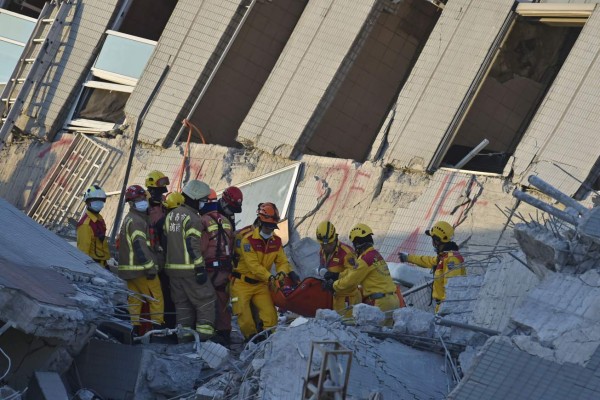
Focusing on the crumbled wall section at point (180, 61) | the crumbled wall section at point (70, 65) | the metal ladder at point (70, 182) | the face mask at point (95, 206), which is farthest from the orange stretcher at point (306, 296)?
the crumbled wall section at point (70, 65)

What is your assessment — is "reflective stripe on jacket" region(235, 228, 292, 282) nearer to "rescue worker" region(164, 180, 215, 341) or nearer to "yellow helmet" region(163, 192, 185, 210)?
"rescue worker" region(164, 180, 215, 341)

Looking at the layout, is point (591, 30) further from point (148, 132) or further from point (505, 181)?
point (148, 132)

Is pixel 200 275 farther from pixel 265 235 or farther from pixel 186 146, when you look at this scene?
pixel 186 146

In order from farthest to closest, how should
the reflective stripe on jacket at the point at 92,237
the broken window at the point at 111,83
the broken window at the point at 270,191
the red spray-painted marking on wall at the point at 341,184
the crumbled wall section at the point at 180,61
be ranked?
1. the broken window at the point at 111,83
2. the crumbled wall section at the point at 180,61
3. the broken window at the point at 270,191
4. the red spray-painted marking on wall at the point at 341,184
5. the reflective stripe on jacket at the point at 92,237

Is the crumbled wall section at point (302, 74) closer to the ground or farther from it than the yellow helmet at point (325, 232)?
farther from it

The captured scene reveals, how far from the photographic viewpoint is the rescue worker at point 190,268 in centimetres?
1308

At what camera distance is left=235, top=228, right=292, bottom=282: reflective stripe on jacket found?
43.6 ft

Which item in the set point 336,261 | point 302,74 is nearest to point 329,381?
point 336,261

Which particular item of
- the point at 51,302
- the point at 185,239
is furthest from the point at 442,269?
the point at 51,302

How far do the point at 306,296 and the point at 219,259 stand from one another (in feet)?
3.13

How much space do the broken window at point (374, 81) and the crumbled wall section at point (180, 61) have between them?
2022mm

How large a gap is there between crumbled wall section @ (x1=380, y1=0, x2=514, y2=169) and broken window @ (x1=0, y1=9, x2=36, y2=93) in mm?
7006

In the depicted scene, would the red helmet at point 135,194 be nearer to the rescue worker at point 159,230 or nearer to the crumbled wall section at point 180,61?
the rescue worker at point 159,230

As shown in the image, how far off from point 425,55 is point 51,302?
362 inches
